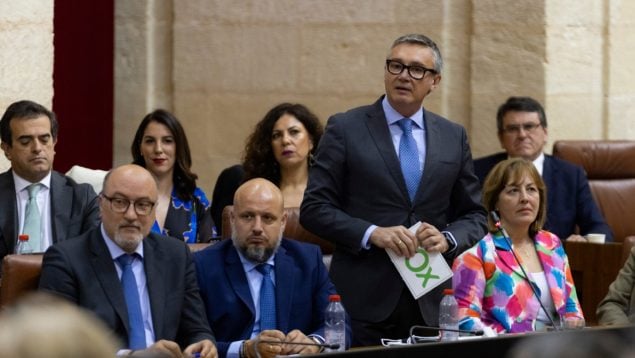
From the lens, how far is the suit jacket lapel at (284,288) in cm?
445

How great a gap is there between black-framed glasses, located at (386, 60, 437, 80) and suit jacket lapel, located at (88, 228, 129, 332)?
1205mm

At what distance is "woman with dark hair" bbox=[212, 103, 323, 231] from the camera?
612 centimetres

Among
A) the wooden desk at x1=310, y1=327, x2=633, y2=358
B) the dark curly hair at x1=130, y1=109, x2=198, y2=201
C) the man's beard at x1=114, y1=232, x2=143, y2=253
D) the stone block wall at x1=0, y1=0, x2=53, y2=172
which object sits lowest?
the wooden desk at x1=310, y1=327, x2=633, y2=358

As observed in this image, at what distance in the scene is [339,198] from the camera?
4.71 metres

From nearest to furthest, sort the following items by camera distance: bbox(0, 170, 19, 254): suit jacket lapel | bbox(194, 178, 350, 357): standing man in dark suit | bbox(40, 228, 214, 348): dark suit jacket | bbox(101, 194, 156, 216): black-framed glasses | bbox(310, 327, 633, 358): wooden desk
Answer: bbox(310, 327, 633, 358): wooden desk
bbox(40, 228, 214, 348): dark suit jacket
bbox(101, 194, 156, 216): black-framed glasses
bbox(194, 178, 350, 357): standing man in dark suit
bbox(0, 170, 19, 254): suit jacket lapel

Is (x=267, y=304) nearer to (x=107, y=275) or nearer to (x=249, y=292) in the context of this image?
(x=249, y=292)

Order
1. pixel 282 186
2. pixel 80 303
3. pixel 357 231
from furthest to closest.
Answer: pixel 282 186 < pixel 357 231 < pixel 80 303

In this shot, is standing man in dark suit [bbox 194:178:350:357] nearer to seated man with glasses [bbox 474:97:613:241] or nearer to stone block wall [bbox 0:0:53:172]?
stone block wall [bbox 0:0:53:172]

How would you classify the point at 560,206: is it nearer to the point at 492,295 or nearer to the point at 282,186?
the point at 282,186

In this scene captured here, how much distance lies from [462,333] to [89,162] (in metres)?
3.93

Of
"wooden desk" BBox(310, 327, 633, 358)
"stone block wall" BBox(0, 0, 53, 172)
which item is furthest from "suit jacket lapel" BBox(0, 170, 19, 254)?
"wooden desk" BBox(310, 327, 633, 358)

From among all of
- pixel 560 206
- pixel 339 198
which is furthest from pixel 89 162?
pixel 339 198

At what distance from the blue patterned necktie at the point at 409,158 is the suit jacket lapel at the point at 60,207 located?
143 centimetres

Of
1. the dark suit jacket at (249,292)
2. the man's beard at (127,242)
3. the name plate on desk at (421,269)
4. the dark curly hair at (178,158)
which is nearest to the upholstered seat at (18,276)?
the man's beard at (127,242)
